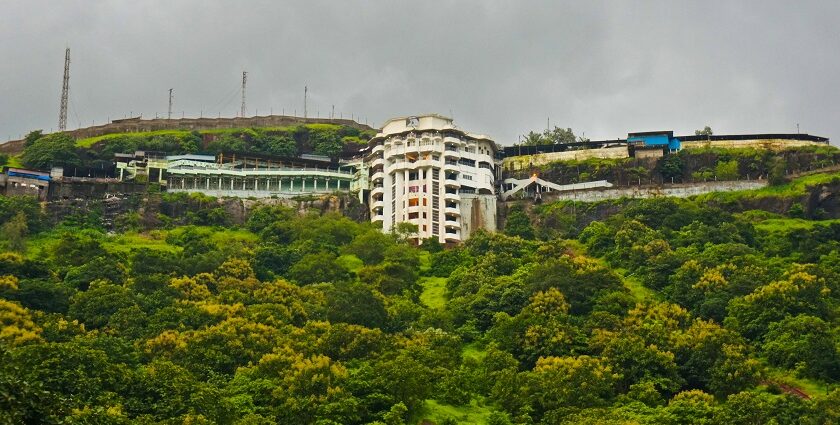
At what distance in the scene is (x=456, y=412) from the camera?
5672cm

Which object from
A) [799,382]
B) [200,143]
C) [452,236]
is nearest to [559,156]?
[452,236]

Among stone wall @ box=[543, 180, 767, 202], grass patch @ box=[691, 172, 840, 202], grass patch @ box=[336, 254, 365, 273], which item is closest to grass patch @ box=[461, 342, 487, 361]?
grass patch @ box=[336, 254, 365, 273]

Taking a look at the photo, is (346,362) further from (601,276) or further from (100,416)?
(100,416)

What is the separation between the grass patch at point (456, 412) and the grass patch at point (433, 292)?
1528 cm

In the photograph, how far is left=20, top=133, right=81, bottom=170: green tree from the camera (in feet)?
323

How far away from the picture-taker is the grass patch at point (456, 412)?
5550 centimetres

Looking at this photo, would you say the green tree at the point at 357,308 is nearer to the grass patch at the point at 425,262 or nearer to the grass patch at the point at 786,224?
the grass patch at the point at 425,262

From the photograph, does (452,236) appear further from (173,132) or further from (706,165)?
(173,132)

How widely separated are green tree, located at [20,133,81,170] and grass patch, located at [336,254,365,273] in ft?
88.1

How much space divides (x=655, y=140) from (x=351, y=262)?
30.4m

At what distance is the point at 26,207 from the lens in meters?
88.9

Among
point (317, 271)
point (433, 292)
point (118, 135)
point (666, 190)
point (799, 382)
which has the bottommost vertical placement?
point (799, 382)

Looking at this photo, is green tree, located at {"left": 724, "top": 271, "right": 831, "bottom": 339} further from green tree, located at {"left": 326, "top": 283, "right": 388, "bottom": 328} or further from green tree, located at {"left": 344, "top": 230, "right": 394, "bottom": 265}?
green tree, located at {"left": 344, "top": 230, "right": 394, "bottom": 265}

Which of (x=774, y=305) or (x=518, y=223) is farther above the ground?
(x=518, y=223)
